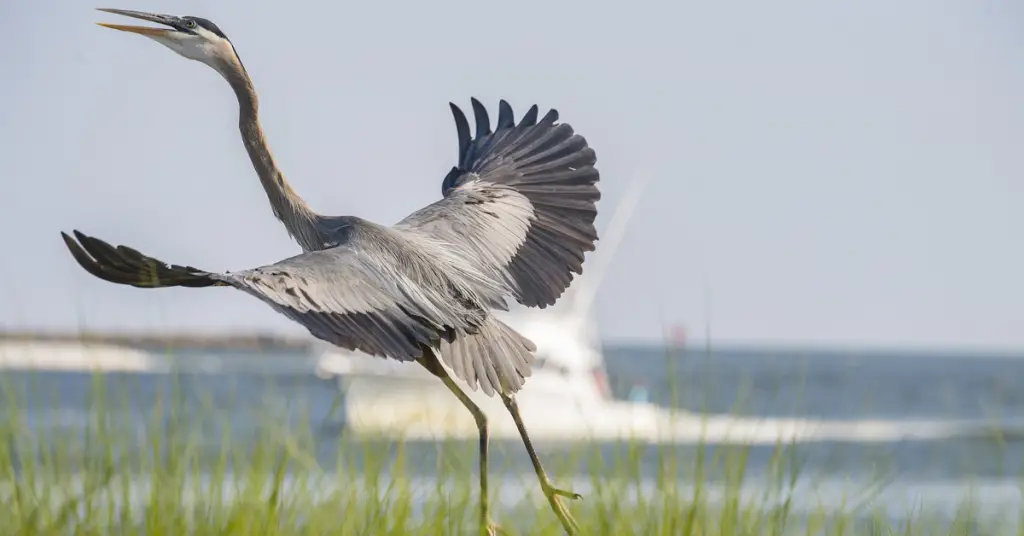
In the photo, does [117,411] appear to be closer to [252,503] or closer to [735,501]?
[252,503]

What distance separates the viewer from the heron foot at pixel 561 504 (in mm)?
4629

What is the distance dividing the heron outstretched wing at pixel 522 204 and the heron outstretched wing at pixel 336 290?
0.67 meters

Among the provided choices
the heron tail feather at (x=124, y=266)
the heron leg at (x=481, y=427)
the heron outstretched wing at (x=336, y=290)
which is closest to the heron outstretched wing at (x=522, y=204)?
the heron leg at (x=481, y=427)

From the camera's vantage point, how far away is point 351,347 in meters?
3.93

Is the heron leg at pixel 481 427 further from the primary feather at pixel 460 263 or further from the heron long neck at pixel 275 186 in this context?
the heron long neck at pixel 275 186

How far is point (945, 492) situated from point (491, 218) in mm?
10480

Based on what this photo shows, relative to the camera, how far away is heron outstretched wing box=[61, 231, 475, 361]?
11.7ft

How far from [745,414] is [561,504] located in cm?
71

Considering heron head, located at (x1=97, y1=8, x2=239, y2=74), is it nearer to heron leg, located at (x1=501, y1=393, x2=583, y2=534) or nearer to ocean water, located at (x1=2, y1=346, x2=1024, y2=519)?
ocean water, located at (x1=2, y1=346, x2=1024, y2=519)

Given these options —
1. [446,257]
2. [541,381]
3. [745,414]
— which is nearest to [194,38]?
[446,257]

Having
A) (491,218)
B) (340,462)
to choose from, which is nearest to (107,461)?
(340,462)

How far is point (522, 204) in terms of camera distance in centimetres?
548

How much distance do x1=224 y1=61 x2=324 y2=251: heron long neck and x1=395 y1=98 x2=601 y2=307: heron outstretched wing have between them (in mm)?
338

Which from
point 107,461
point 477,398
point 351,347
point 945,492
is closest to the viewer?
point 351,347
